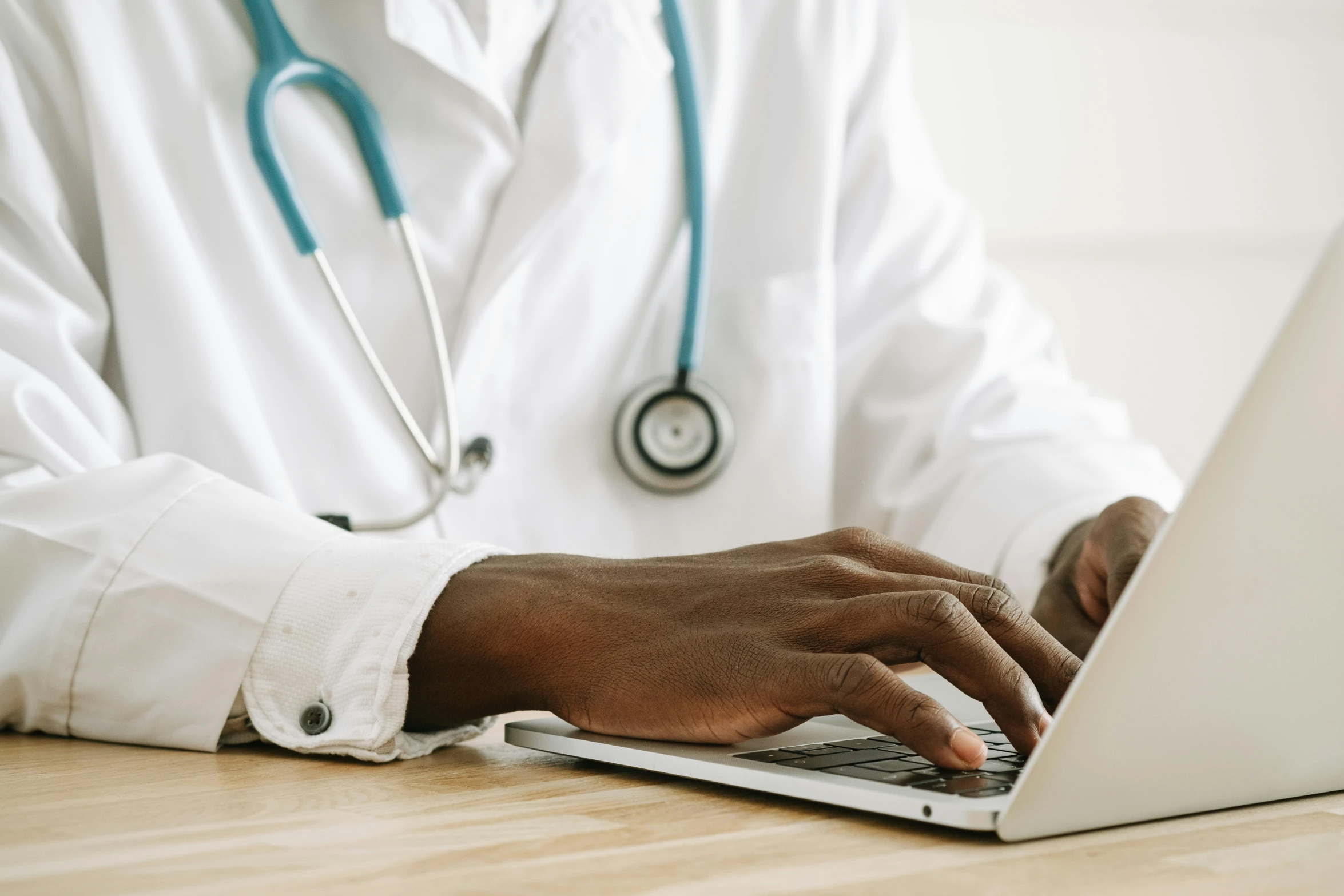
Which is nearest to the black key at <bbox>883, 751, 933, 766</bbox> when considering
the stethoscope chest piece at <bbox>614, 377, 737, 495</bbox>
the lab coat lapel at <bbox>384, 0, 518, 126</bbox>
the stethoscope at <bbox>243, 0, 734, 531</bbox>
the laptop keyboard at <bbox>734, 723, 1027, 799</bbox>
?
the laptop keyboard at <bbox>734, 723, 1027, 799</bbox>

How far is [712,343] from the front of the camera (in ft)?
3.49

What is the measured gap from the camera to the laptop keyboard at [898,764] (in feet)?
1.28

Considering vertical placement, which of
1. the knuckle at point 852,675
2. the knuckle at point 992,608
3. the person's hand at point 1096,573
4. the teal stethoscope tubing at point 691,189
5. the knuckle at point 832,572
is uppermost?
the teal stethoscope tubing at point 691,189

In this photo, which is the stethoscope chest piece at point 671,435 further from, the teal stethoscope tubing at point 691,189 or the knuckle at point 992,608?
the knuckle at point 992,608

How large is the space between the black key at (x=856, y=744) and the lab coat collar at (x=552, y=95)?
0.55m

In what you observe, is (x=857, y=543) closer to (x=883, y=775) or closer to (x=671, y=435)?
(x=883, y=775)

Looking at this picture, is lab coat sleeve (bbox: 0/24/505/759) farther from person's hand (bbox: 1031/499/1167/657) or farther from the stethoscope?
person's hand (bbox: 1031/499/1167/657)

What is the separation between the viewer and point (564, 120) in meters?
0.96

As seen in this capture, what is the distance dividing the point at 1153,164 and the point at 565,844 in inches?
70.2

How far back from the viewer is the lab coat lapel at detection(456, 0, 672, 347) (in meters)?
0.95

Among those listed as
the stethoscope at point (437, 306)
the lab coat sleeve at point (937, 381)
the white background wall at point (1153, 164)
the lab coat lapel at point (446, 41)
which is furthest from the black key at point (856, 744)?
the white background wall at point (1153, 164)

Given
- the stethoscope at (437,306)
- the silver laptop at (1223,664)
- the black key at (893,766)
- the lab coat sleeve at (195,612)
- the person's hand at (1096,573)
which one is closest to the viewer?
the silver laptop at (1223,664)

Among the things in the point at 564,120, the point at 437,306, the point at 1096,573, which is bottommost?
the point at 1096,573

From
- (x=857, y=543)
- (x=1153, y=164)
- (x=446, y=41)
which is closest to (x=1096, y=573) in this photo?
(x=857, y=543)
